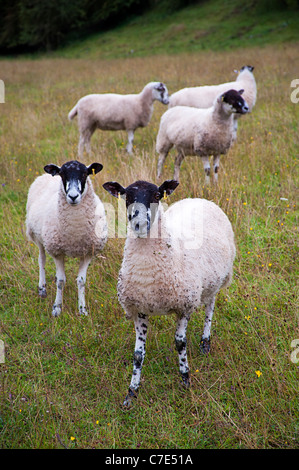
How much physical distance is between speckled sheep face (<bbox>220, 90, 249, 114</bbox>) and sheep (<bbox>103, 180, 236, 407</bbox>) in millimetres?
3347

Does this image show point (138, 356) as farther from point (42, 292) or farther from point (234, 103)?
point (234, 103)

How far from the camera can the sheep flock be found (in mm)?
2766

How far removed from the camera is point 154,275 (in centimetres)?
276

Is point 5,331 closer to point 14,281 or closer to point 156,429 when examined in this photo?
point 14,281

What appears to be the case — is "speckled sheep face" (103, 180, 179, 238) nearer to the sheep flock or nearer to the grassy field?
the sheep flock

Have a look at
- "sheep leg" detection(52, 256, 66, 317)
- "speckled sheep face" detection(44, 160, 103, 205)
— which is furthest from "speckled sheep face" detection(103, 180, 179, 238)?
"sheep leg" detection(52, 256, 66, 317)

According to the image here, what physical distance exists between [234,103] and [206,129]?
562 millimetres

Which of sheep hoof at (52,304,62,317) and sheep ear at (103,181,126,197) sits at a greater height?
sheep ear at (103,181,126,197)

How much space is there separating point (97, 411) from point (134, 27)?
35772 mm

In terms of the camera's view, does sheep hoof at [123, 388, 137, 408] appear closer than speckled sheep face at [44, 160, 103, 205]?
Yes

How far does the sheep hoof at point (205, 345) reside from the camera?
3.40 meters

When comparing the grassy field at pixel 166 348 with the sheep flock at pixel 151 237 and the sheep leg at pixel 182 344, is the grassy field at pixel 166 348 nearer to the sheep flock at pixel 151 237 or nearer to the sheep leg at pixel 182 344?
the sheep leg at pixel 182 344

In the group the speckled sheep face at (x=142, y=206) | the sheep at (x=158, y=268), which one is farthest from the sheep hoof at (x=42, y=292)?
the speckled sheep face at (x=142, y=206)

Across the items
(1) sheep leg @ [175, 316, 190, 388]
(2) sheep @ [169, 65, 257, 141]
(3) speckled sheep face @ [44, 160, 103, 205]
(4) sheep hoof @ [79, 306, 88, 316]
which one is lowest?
(4) sheep hoof @ [79, 306, 88, 316]
